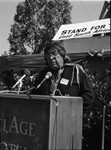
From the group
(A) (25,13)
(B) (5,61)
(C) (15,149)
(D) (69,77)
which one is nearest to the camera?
(C) (15,149)

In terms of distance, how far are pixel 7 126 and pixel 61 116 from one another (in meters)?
0.42

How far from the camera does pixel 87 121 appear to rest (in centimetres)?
443

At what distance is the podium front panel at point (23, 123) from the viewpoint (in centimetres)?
198

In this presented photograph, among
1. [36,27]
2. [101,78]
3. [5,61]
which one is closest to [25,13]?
[36,27]

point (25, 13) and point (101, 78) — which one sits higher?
point (25, 13)

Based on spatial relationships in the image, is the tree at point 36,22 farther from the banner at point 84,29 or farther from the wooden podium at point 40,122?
the wooden podium at point 40,122

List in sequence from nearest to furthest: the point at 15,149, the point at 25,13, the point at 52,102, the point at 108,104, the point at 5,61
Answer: the point at 52,102, the point at 15,149, the point at 108,104, the point at 5,61, the point at 25,13

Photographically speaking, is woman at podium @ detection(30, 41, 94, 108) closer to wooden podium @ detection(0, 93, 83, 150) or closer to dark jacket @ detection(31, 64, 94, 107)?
dark jacket @ detection(31, 64, 94, 107)

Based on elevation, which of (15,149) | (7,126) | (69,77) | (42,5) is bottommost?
(15,149)

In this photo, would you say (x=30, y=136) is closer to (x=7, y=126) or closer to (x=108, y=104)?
(x=7, y=126)

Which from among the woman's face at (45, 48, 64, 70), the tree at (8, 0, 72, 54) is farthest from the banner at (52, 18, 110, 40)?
the tree at (8, 0, 72, 54)

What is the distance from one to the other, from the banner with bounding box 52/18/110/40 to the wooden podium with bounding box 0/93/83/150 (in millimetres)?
3350

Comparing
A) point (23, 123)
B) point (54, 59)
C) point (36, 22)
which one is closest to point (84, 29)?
point (54, 59)

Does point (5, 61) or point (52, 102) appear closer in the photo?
point (52, 102)
